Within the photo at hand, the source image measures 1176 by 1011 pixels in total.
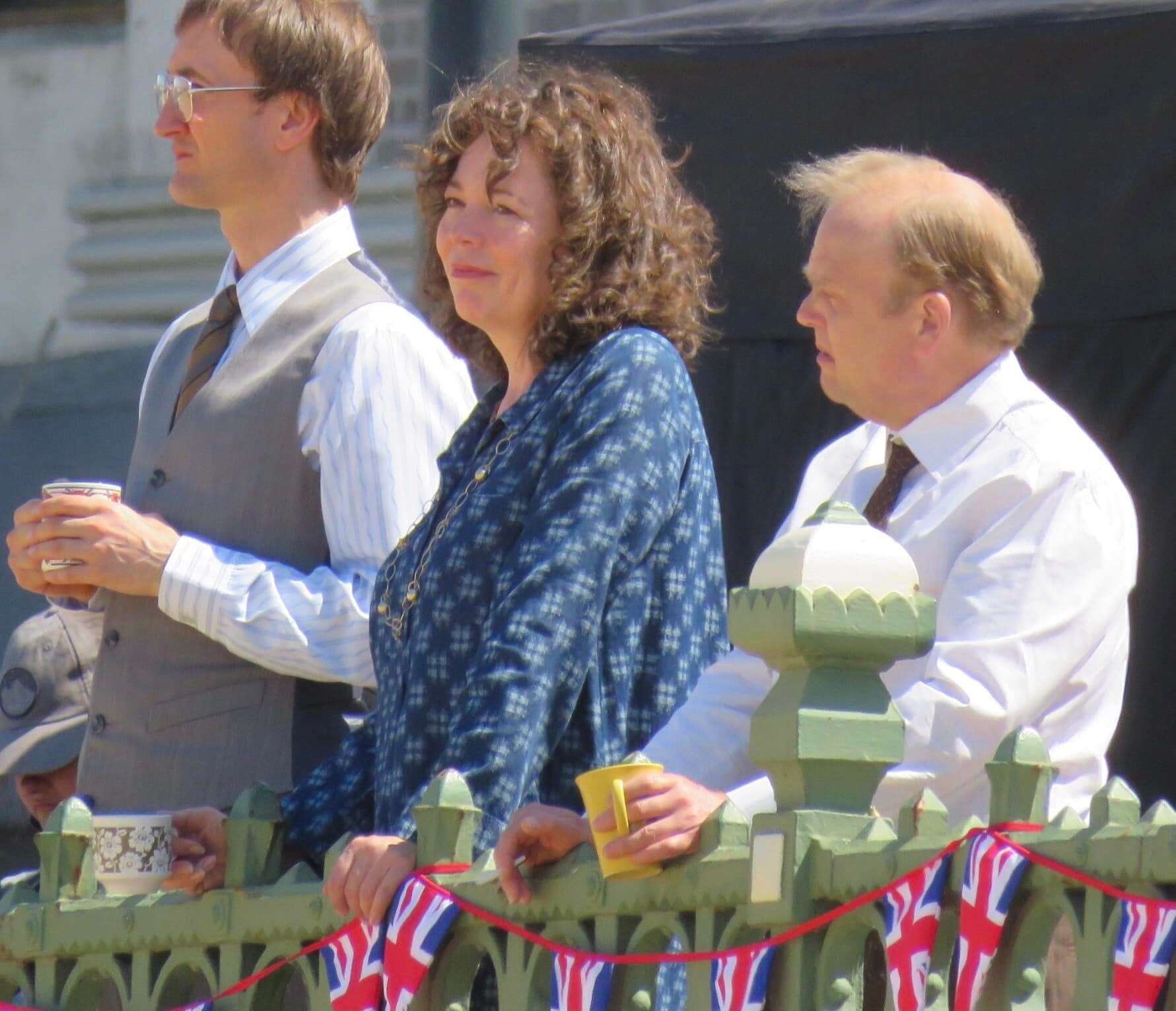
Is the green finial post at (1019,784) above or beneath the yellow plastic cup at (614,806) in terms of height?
above

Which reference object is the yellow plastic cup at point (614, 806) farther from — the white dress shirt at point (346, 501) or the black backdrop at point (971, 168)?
the black backdrop at point (971, 168)

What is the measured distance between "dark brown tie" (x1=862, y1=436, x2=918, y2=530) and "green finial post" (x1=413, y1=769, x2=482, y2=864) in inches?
22.8

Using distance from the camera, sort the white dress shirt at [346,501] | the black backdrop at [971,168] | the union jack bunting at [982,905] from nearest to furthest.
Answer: the union jack bunting at [982,905] < the white dress shirt at [346,501] < the black backdrop at [971,168]

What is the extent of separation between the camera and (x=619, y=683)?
242cm

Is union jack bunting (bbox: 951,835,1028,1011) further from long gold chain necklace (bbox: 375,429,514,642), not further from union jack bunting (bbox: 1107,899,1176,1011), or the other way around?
long gold chain necklace (bbox: 375,429,514,642)

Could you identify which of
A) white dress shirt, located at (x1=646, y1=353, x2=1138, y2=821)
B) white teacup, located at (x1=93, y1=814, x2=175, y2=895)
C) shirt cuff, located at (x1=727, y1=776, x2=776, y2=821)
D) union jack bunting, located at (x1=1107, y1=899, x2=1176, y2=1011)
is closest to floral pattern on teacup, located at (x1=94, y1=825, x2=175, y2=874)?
white teacup, located at (x1=93, y1=814, x2=175, y2=895)

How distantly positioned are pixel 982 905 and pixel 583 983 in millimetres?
441

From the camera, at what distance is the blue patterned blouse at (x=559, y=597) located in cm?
231

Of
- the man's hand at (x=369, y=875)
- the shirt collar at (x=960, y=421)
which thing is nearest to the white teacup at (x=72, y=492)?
the man's hand at (x=369, y=875)

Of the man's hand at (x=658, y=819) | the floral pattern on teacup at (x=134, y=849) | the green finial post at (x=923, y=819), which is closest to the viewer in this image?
the green finial post at (x=923, y=819)

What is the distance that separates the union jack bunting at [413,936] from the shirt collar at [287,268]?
42.1 inches

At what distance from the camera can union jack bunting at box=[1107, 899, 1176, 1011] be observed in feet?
5.46

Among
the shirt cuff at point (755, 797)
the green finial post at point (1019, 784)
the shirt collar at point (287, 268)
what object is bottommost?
the shirt cuff at point (755, 797)

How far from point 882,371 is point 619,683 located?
0.45m
